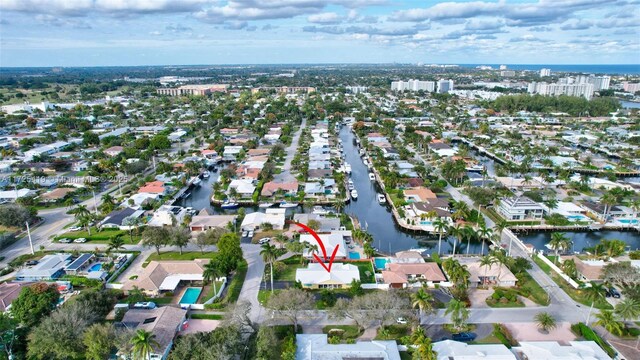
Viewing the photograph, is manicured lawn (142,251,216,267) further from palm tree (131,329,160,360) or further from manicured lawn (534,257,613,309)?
manicured lawn (534,257,613,309)

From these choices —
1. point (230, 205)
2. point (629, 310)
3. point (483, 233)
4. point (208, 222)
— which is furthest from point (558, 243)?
point (230, 205)

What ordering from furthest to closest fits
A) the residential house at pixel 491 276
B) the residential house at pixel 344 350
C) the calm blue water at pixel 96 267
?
the calm blue water at pixel 96 267 < the residential house at pixel 491 276 < the residential house at pixel 344 350

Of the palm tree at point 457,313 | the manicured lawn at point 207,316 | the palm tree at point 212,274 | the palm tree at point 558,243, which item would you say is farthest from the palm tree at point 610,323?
the palm tree at point 212,274

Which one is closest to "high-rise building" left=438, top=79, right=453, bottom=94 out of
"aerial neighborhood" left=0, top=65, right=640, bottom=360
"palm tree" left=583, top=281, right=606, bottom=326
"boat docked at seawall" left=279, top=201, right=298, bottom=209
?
"aerial neighborhood" left=0, top=65, right=640, bottom=360

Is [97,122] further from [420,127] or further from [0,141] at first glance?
[420,127]

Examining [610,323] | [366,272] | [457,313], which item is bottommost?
[366,272]

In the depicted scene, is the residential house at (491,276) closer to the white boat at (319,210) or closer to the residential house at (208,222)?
the white boat at (319,210)

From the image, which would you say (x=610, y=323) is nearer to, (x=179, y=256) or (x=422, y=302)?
(x=422, y=302)
